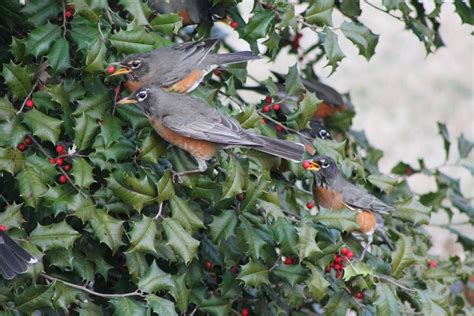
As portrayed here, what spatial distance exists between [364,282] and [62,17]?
137 cm

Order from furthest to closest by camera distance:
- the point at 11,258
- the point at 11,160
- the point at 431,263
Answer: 1. the point at 431,263
2. the point at 11,160
3. the point at 11,258

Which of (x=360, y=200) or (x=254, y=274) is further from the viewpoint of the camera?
(x=360, y=200)

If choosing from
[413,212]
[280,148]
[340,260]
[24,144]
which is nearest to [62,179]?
[24,144]

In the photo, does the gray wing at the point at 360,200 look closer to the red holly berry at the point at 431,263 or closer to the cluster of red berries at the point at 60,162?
the red holly berry at the point at 431,263

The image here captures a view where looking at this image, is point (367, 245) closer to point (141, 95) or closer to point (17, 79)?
point (141, 95)

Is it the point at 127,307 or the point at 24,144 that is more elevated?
the point at 24,144

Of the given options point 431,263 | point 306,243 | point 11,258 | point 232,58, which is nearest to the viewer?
point 11,258

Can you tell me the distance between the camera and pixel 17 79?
9.86 feet

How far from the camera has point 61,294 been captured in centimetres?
297

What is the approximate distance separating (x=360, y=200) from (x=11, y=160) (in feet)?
4.65

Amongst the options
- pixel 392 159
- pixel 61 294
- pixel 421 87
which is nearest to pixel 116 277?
pixel 61 294

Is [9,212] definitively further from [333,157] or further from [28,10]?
[333,157]

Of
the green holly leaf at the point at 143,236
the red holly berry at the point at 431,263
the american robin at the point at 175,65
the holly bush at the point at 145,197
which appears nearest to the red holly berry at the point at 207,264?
the holly bush at the point at 145,197

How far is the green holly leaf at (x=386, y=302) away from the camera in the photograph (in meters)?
3.26
